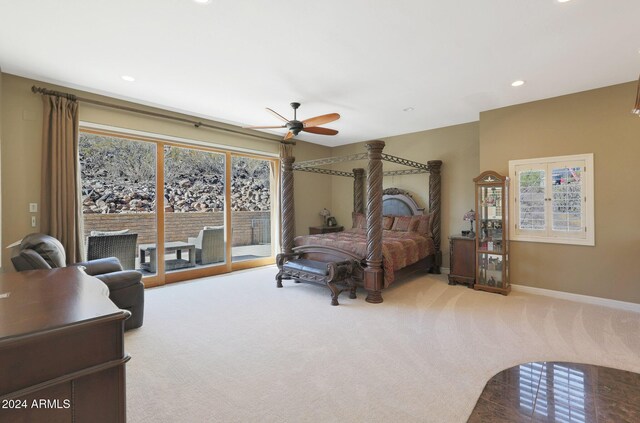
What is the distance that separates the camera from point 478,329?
3150 mm

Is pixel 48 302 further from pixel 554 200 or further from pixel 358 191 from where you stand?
pixel 358 191

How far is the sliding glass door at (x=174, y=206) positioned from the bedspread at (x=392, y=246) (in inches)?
59.8

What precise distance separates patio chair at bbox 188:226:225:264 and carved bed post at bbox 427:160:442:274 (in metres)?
4.12

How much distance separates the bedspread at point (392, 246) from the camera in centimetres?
423

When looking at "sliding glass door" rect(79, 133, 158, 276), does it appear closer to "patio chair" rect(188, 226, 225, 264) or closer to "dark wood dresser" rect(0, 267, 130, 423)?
"patio chair" rect(188, 226, 225, 264)

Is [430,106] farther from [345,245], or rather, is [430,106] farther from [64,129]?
[64,129]

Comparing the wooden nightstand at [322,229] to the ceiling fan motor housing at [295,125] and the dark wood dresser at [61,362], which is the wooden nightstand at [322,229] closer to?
the ceiling fan motor housing at [295,125]

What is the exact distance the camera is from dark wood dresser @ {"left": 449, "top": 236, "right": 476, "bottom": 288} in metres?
4.76

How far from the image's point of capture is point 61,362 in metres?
1.12

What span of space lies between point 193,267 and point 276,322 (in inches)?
107

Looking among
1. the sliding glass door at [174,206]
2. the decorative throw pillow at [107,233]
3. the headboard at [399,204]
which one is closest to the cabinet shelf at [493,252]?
the headboard at [399,204]

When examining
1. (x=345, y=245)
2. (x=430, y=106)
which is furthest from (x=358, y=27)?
(x=345, y=245)

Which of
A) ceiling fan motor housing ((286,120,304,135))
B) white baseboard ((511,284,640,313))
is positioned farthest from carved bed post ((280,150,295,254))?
white baseboard ((511,284,640,313))

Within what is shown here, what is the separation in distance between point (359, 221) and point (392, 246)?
6.66ft
